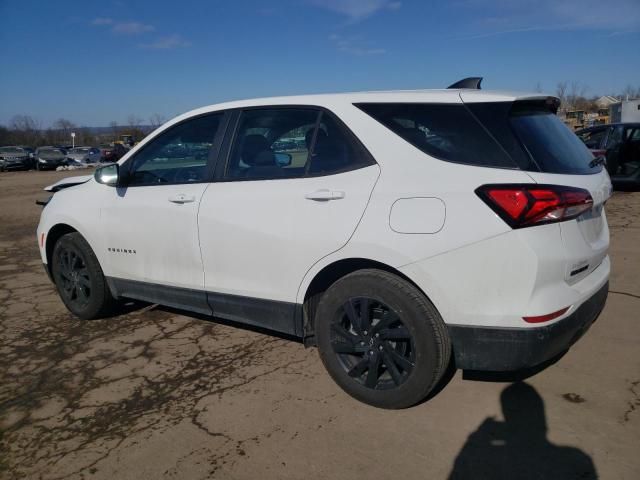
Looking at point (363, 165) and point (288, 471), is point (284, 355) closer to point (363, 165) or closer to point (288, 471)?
point (288, 471)

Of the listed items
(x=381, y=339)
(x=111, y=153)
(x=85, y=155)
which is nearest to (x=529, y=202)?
(x=381, y=339)

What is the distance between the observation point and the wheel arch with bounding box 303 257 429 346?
9.50ft

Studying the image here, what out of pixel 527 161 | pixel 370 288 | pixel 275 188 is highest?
pixel 527 161

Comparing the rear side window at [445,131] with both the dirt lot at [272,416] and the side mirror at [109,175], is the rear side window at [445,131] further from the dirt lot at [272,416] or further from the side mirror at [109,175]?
the side mirror at [109,175]

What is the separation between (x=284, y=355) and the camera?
3814 millimetres

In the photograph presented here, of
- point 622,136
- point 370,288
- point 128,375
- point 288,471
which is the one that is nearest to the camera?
point 288,471

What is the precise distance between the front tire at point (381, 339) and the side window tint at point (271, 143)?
2.90 feet

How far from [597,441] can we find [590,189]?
1.29 m

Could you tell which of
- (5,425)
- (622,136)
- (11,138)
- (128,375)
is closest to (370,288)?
(128,375)

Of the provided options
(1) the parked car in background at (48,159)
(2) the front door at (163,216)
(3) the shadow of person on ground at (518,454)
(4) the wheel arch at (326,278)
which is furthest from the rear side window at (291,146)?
(1) the parked car in background at (48,159)

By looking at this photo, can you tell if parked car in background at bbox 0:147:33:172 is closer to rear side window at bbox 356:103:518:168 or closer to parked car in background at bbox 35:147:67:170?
parked car in background at bbox 35:147:67:170

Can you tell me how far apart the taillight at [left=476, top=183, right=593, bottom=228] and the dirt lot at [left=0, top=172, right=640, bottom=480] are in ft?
3.72

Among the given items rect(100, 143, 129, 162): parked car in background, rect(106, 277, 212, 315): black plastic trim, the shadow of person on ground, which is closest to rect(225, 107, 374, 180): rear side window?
rect(106, 277, 212, 315): black plastic trim

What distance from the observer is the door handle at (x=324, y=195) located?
9.70 ft
